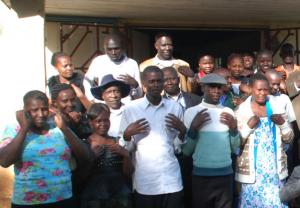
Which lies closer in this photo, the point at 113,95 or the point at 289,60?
the point at 113,95

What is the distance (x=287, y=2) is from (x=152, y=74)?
371cm

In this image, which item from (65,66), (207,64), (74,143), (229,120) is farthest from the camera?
(207,64)

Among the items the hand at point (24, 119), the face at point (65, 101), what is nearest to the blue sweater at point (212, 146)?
the face at point (65, 101)

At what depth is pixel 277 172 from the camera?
4574mm

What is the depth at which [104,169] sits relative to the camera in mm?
3977

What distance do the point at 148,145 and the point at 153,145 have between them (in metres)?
0.04

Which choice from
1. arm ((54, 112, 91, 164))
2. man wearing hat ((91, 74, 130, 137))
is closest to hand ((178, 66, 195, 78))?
man wearing hat ((91, 74, 130, 137))

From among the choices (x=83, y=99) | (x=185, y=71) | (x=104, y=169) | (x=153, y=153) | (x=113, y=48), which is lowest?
(x=104, y=169)

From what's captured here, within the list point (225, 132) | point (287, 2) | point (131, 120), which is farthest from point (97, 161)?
point (287, 2)

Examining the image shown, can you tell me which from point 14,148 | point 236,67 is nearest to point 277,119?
point 236,67

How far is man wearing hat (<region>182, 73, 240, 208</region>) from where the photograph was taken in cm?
430

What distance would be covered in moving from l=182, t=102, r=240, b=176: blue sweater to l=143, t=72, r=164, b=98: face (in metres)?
0.44

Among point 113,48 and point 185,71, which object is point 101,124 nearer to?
point 113,48

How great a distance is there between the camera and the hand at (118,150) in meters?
3.96
